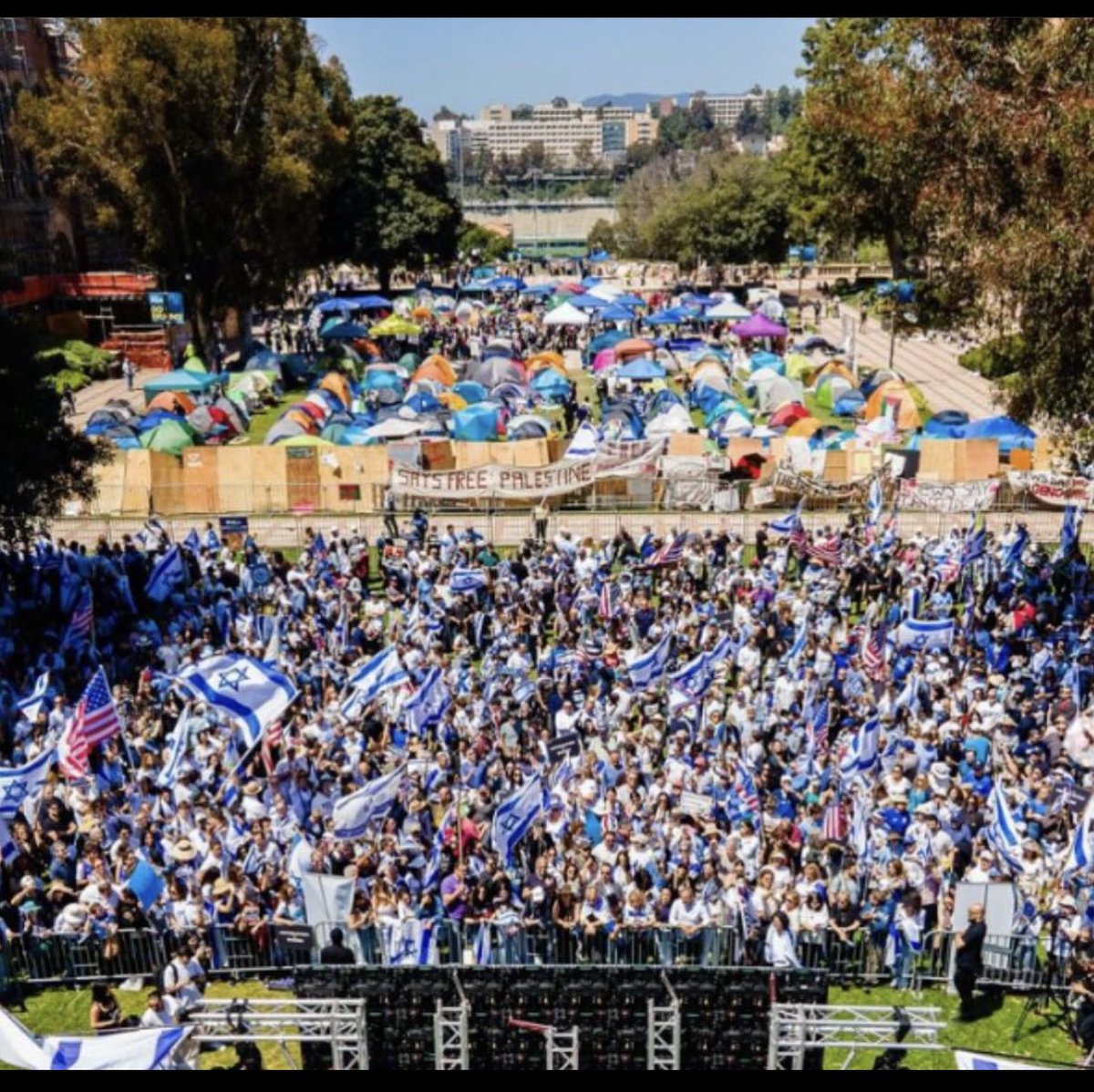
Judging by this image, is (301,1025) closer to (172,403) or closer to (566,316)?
(172,403)

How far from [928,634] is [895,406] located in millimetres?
16738

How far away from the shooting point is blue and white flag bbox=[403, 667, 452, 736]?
15.2 m

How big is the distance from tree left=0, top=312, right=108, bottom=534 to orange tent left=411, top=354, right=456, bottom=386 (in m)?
19.2

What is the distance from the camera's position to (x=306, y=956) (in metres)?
11.8

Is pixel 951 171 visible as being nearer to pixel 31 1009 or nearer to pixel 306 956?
pixel 306 956

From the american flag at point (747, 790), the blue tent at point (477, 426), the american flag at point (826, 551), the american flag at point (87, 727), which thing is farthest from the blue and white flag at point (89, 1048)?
the blue tent at point (477, 426)

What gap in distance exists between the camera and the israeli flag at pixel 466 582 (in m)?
19.4

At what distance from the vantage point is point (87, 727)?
1369 centimetres

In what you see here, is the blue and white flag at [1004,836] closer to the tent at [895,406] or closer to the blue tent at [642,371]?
the tent at [895,406]

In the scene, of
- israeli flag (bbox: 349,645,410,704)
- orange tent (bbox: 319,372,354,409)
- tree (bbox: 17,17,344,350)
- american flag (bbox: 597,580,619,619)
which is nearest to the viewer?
israeli flag (bbox: 349,645,410,704)

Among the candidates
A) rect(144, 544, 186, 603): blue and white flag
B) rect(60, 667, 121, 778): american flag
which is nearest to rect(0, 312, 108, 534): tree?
rect(144, 544, 186, 603): blue and white flag

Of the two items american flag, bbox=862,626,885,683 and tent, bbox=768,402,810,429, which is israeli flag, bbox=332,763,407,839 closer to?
american flag, bbox=862,626,885,683

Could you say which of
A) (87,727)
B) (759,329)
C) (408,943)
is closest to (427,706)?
(87,727)

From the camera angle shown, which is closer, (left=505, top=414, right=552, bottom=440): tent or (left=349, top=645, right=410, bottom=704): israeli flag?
(left=349, top=645, right=410, bottom=704): israeli flag
